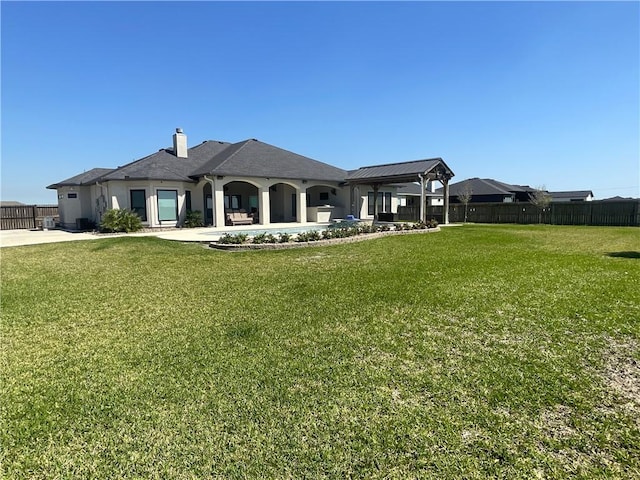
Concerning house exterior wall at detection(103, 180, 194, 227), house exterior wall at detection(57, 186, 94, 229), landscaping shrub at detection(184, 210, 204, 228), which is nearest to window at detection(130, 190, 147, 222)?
house exterior wall at detection(103, 180, 194, 227)

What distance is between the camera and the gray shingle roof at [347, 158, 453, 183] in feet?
68.5

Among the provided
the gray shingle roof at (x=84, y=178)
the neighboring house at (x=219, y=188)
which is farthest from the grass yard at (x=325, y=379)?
the gray shingle roof at (x=84, y=178)

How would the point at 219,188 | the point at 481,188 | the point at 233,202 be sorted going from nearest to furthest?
the point at 219,188 < the point at 233,202 < the point at 481,188

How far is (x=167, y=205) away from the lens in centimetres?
2011

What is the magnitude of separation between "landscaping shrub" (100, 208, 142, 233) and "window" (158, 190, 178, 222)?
1579 millimetres

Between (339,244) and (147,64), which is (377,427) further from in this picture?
(147,64)

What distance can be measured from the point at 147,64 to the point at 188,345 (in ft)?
57.6

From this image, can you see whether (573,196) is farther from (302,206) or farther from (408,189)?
(302,206)

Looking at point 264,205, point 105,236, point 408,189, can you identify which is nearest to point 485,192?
point 408,189

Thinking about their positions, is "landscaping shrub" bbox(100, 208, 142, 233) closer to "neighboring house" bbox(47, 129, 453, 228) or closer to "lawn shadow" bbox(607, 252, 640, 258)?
"neighboring house" bbox(47, 129, 453, 228)

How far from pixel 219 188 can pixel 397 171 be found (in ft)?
37.6

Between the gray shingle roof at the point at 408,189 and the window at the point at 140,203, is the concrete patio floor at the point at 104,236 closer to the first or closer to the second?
the window at the point at 140,203

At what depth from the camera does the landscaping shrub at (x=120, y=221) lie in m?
17.7

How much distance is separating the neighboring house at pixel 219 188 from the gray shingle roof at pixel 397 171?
0.66 ft
